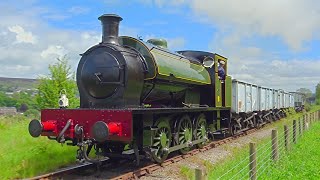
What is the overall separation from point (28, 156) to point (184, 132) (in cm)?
444

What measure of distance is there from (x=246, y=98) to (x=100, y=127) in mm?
11998

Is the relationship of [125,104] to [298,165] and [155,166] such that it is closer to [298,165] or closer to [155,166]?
[155,166]

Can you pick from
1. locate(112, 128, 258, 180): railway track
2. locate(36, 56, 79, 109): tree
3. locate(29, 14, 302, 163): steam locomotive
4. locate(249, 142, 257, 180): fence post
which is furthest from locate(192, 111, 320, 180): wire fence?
locate(36, 56, 79, 109): tree

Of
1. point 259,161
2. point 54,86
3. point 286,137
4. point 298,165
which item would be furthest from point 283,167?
point 54,86

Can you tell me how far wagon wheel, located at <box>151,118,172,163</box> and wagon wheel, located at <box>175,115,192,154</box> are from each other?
73 centimetres

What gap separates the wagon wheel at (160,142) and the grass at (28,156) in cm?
271

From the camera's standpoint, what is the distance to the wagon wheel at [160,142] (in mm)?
8906

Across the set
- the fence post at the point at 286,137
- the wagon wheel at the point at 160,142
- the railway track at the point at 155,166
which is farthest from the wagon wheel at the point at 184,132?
the fence post at the point at 286,137

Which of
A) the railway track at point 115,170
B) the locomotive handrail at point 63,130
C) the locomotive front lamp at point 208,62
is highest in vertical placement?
the locomotive front lamp at point 208,62

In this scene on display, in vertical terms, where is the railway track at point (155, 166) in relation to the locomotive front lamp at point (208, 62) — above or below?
below

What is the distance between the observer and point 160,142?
9102 millimetres

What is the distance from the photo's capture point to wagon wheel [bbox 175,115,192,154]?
10.4m

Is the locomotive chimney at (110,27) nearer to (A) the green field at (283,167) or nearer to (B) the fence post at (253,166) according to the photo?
(A) the green field at (283,167)

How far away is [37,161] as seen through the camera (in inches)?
380
